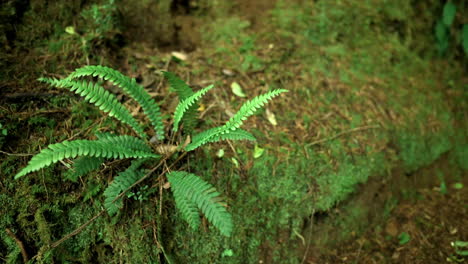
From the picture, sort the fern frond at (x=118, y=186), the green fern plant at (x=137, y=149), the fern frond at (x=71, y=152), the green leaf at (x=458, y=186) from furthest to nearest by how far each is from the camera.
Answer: the green leaf at (x=458, y=186), the fern frond at (x=118, y=186), the green fern plant at (x=137, y=149), the fern frond at (x=71, y=152)

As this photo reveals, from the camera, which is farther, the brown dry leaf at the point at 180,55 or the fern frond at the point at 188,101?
the brown dry leaf at the point at 180,55

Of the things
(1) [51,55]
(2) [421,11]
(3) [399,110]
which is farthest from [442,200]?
(1) [51,55]

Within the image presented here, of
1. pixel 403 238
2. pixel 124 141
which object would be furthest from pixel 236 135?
pixel 403 238

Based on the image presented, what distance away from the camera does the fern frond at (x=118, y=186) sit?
1.91 metres

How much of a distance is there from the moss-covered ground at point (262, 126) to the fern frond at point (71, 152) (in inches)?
13.1

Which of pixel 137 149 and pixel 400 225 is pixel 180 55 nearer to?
pixel 137 149

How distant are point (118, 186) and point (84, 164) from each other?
25 cm

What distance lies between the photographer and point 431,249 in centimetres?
284

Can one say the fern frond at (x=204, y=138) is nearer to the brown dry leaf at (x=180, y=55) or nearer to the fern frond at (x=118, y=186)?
the fern frond at (x=118, y=186)

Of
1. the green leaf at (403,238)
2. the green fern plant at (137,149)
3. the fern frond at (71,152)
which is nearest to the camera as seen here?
the fern frond at (71,152)

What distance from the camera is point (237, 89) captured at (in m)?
2.88

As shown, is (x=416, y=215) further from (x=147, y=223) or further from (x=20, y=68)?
(x=20, y=68)

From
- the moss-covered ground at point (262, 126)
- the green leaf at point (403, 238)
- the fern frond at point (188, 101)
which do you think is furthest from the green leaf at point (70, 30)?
the green leaf at point (403, 238)

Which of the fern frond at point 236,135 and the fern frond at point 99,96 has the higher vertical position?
the fern frond at point 99,96
